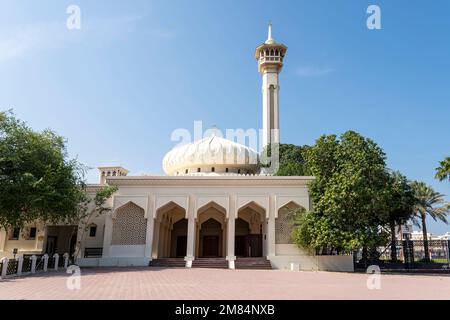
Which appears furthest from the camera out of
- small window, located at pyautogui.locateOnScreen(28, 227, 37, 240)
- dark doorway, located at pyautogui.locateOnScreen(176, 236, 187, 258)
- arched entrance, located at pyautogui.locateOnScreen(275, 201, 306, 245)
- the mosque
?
dark doorway, located at pyautogui.locateOnScreen(176, 236, 187, 258)

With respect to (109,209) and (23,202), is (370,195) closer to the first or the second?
(109,209)

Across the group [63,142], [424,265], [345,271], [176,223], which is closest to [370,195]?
[345,271]

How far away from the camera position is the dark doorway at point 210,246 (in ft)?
89.2

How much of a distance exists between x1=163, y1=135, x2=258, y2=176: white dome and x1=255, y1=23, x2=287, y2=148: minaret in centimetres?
576

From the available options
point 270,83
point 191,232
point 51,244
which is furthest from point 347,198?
point 270,83

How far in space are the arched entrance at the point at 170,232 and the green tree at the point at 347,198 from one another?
8.29 metres

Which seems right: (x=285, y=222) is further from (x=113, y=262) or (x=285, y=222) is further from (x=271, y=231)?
(x=113, y=262)

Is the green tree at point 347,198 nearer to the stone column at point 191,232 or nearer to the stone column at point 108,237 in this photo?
the stone column at point 191,232

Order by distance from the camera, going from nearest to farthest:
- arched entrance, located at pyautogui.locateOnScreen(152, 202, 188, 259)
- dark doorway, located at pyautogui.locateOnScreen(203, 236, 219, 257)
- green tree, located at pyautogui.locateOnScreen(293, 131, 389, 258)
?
green tree, located at pyautogui.locateOnScreen(293, 131, 389, 258) < arched entrance, located at pyautogui.locateOnScreen(152, 202, 188, 259) < dark doorway, located at pyautogui.locateOnScreen(203, 236, 219, 257)

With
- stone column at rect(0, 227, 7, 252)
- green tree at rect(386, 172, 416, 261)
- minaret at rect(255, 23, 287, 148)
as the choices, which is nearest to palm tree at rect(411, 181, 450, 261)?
green tree at rect(386, 172, 416, 261)

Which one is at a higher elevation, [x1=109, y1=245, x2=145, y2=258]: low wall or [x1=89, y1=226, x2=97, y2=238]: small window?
[x1=89, y1=226, x2=97, y2=238]: small window

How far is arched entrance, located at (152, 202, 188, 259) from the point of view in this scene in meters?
23.0

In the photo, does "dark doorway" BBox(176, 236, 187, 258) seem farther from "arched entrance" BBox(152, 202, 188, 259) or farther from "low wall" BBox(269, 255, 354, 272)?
"low wall" BBox(269, 255, 354, 272)

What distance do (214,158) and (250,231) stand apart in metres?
6.00
